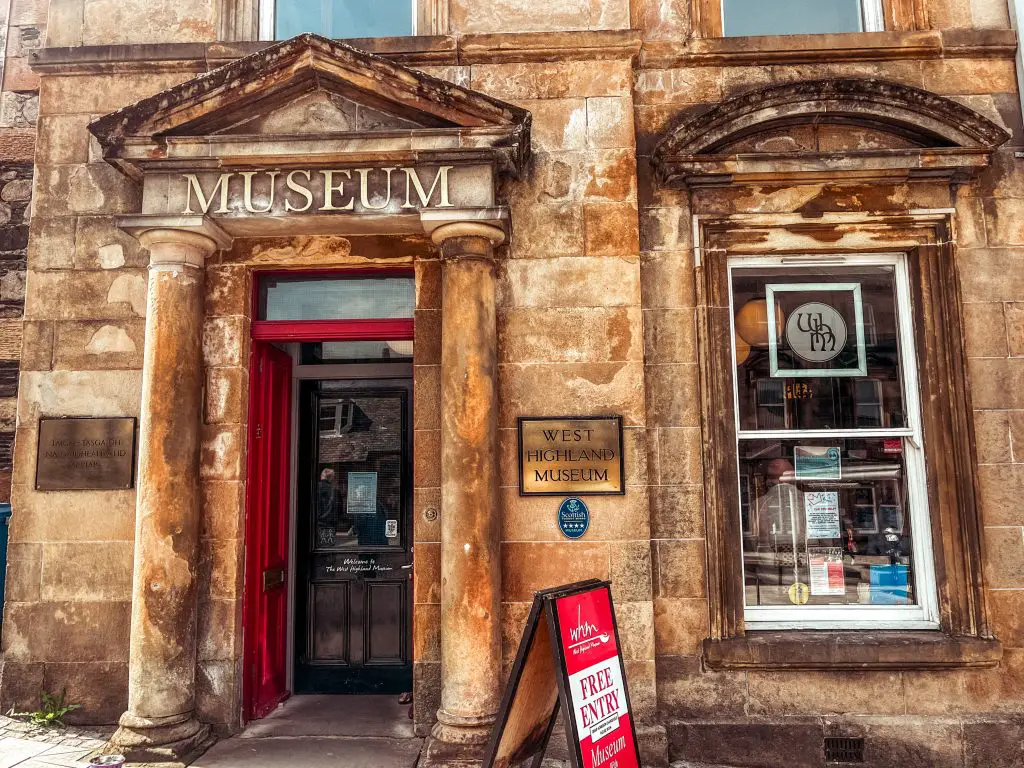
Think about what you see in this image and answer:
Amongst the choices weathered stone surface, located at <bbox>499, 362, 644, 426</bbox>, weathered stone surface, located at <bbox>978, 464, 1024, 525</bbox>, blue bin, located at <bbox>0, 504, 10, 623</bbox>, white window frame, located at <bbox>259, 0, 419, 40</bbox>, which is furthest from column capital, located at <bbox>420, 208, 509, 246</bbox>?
blue bin, located at <bbox>0, 504, 10, 623</bbox>

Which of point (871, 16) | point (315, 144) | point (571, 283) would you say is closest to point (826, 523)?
point (571, 283)

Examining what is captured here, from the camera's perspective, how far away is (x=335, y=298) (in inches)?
227

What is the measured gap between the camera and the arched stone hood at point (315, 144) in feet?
16.3

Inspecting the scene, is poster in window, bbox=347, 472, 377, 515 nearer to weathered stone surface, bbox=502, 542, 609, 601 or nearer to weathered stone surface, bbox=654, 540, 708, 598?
weathered stone surface, bbox=502, 542, 609, 601

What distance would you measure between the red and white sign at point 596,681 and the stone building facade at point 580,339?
110 cm

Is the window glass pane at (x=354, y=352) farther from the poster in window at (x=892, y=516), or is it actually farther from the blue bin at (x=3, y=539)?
the poster in window at (x=892, y=516)

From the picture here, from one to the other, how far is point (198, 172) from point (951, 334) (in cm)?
543

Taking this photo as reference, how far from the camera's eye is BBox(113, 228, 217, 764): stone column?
16.0 feet

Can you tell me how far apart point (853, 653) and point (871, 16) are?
4.99m

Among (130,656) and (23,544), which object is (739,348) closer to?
(130,656)

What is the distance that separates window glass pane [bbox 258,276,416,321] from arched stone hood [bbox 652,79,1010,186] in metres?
2.19

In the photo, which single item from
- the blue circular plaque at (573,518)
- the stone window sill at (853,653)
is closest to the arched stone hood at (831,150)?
the blue circular plaque at (573,518)

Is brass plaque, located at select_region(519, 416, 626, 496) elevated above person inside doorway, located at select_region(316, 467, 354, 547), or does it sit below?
above

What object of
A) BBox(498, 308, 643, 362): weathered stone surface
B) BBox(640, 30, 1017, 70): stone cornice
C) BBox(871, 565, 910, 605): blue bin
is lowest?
BBox(871, 565, 910, 605): blue bin
